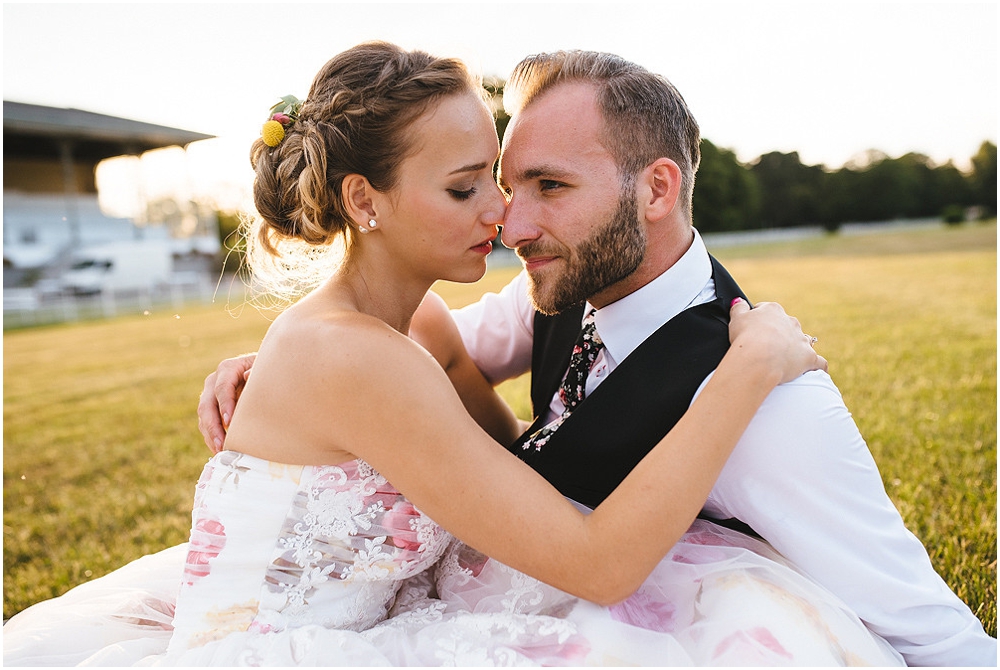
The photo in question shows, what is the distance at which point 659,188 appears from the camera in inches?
112

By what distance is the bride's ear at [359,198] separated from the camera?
8.14 feet

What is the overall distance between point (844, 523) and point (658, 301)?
0.98 meters

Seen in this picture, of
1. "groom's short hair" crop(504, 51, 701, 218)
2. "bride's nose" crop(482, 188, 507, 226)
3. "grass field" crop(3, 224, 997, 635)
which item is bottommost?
"grass field" crop(3, 224, 997, 635)

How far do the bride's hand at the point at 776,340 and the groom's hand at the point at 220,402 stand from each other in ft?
5.79

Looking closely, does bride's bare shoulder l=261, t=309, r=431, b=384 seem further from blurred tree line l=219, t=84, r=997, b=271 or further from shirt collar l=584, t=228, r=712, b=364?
blurred tree line l=219, t=84, r=997, b=271

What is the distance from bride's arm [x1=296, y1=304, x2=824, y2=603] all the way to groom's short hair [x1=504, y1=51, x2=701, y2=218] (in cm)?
94

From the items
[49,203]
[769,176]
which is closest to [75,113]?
[49,203]

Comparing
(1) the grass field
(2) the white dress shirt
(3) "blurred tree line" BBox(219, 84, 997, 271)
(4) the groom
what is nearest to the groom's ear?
(4) the groom

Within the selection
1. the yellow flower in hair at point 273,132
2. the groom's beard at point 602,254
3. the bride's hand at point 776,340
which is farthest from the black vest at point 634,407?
the yellow flower in hair at point 273,132

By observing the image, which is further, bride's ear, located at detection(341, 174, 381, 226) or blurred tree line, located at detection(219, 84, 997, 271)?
blurred tree line, located at detection(219, 84, 997, 271)

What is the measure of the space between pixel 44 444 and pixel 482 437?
7.04m

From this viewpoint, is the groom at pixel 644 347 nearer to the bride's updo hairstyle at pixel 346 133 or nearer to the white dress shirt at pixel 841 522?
the white dress shirt at pixel 841 522

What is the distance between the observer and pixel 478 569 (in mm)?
2496

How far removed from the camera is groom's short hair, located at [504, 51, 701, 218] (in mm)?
2809
